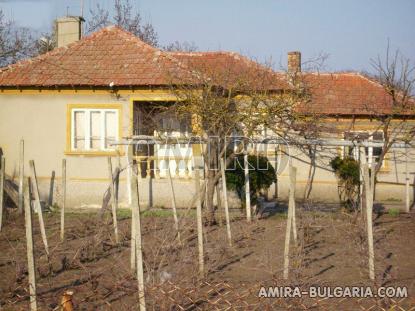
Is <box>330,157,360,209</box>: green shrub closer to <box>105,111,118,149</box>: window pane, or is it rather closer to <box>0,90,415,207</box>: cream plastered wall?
<box>0,90,415,207</box>: cream plastered wall

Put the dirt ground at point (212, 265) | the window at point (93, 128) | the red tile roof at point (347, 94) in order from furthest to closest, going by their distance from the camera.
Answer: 1. the red tile roof at point (347, 94)
2. the window at point (93, 128)
3. the dirt ground at point (212, 265)

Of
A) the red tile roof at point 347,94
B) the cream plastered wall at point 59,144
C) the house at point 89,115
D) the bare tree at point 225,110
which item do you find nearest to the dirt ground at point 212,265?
the bare tree at point 225,110

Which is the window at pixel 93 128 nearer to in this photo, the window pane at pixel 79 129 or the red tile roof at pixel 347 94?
the window pane at pixel 79 129

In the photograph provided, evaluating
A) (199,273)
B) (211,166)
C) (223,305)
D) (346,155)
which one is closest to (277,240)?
(211,166)

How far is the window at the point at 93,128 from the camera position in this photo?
16.4 m

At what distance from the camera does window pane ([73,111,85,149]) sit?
54.2ft

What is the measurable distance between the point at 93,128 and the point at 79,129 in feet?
1.39

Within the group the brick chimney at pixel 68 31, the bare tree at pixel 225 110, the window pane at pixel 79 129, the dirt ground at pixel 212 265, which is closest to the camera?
the dirt ground at pixel 212 265

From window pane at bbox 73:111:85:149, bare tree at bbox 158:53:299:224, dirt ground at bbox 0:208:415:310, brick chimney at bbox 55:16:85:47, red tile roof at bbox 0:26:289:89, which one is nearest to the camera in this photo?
dirt ground at bbox 0:208:415:310

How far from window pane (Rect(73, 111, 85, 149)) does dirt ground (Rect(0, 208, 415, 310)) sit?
4.22 metres

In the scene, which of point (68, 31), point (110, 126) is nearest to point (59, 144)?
point (110, 126)

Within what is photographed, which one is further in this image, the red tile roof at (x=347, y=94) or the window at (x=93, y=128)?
the red tile roof at (x=347, y=94)

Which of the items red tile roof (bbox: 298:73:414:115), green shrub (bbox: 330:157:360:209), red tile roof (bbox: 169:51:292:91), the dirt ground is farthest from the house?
the dirt ground

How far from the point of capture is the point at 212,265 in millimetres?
7938
